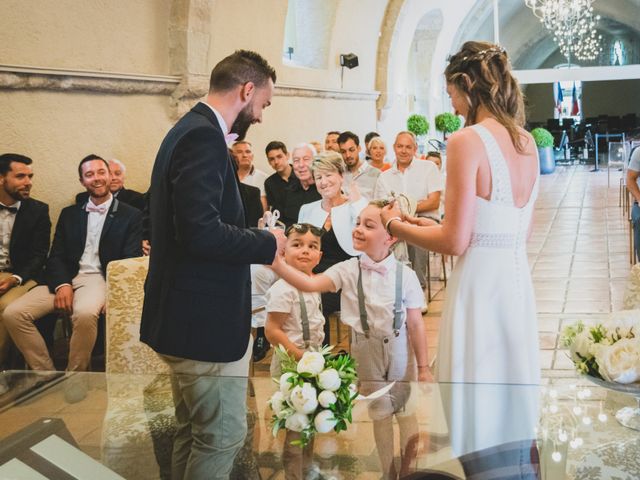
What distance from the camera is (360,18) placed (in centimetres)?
1245

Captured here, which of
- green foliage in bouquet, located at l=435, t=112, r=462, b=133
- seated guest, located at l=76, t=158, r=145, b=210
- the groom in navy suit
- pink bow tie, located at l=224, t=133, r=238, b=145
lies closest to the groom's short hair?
the groom in navy suit

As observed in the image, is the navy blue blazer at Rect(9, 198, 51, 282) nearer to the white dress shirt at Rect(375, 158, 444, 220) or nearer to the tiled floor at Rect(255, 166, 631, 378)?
the tiled floor at Rect(255, 166, 631, 378)

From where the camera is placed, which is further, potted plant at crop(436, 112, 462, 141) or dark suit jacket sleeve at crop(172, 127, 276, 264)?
potted plant at crop(436, 112, 462, 141)

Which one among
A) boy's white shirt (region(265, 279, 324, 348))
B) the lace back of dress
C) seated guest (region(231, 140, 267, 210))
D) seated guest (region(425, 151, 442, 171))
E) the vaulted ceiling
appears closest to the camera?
the lace back of dress

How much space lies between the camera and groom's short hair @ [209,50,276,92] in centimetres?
243

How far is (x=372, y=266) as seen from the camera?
10.8 ft

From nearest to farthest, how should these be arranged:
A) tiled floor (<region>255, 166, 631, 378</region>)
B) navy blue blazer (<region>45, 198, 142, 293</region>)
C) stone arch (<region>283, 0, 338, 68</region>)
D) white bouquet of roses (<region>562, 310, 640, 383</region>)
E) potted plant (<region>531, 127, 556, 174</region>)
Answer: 1. white bouquet of roses (<region>562, 310, 640, 383</region>)
2. navy blue blazer (<region>45, 198, 142, 293</region>)
3. tiled floor (<region>255, 166, 631, 378</region>)
4. stone arch (<region>283, 0, 338, 68</region>)
5. potted plant (<region>531, 127, 556, 174</region>)

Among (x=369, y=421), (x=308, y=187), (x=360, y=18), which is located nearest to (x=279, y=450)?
(x=369, y=421)

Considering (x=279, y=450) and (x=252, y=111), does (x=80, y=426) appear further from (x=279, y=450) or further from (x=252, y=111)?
(x=252, y=111)

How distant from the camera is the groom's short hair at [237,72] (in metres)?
2.43

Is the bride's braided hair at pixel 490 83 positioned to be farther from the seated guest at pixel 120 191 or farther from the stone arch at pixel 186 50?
the stone arch at pixel 186 50

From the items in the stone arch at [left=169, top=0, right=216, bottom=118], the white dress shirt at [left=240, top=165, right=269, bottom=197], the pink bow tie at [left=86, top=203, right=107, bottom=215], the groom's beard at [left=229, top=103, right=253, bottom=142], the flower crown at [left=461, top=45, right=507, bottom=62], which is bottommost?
the pink bow tie at [left=86, top=203, right=107, bottom=215]

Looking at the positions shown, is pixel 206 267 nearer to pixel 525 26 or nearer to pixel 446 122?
pixel 446 122

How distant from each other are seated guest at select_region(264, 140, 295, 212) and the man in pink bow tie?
178 centimetres
